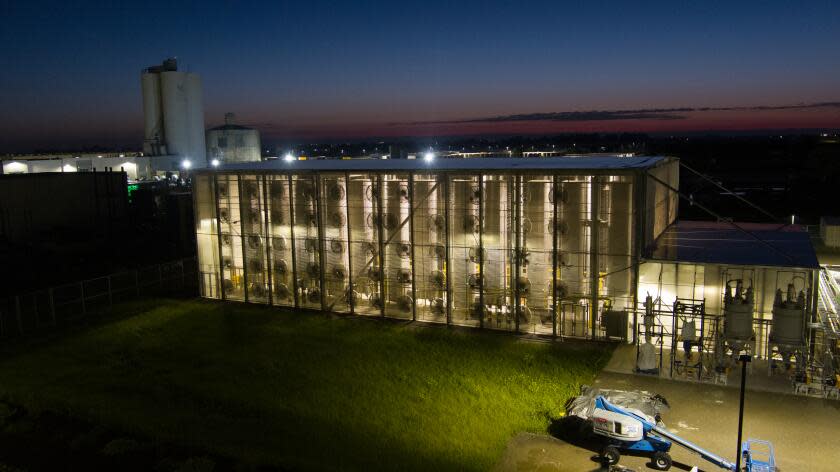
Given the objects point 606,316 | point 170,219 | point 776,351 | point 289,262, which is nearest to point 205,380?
point 289,262

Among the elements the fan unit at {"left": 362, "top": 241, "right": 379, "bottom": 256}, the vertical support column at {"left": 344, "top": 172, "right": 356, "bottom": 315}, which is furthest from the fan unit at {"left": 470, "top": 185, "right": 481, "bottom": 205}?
the vertical support column at {"left": 344, "top": 172, "right": 356, "bottom": 315}

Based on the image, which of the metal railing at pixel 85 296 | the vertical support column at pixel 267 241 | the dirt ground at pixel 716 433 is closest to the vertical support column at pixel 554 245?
the dirt ground at pixel 716 433

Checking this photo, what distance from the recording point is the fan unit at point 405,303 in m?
24.0

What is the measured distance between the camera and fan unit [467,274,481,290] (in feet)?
75.2

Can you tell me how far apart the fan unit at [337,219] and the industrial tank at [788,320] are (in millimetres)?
14995

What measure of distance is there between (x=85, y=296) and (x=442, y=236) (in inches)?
658

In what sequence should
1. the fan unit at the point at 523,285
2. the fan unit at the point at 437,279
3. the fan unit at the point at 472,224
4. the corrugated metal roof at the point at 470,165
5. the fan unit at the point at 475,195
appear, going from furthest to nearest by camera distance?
the fan unit at the point at 437,279 → the fan unit at the point at 472,224 → the fan unit at the point at 475,195 → the fan unit at the point at 523,285 → the corrugated metal roof at the point at 470,165

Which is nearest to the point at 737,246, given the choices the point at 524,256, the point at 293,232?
the point at 524,256

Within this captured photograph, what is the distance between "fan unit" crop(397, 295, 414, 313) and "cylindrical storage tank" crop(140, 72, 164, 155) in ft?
179

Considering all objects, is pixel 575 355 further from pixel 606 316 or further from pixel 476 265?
pixel 476 265

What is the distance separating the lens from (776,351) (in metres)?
18.5

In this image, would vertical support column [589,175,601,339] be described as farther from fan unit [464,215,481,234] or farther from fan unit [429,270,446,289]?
fan unit [429,270,446,289]

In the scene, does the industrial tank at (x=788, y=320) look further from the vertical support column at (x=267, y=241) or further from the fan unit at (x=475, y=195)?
the vertical support column at (x=267, y=241)

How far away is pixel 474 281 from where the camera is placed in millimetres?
22984
